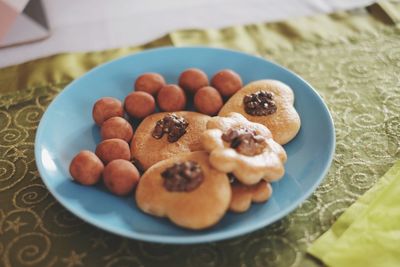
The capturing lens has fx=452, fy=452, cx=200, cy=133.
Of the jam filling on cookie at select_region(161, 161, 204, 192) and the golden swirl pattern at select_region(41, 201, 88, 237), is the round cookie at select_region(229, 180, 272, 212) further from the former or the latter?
the golden swirl pattern at select_region(41, 201, 88, 237)

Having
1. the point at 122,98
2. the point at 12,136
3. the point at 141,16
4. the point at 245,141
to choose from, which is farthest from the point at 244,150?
the point at 141,16

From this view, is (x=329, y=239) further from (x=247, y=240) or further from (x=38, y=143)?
(x=38, y=143)

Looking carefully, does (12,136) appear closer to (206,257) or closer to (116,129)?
(116,129)

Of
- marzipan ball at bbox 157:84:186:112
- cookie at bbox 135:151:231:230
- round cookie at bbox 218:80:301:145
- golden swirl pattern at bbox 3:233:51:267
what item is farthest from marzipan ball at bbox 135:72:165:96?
golden swirl pattern at bbox 3:233:51:267

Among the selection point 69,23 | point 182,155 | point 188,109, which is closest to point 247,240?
point 182,155

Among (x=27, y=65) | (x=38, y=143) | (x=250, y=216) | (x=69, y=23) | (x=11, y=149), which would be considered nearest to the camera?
(x=250, y=216)

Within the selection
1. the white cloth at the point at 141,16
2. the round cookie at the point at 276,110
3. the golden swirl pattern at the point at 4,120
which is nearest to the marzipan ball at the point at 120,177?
the round cookie at the point at 276,110
